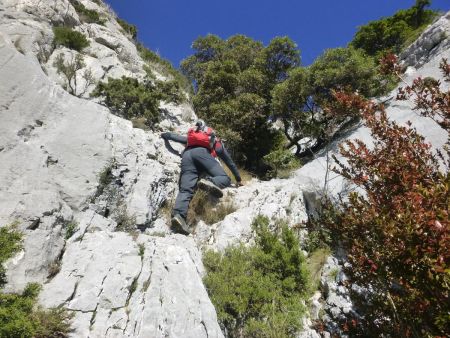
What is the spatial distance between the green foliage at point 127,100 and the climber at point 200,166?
1.34 metres

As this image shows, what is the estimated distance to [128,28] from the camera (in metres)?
21.7

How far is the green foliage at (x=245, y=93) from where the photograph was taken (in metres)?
13.8

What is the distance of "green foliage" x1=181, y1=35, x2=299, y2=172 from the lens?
13836mm

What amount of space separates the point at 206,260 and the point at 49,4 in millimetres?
13283

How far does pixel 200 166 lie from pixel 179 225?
1970mm

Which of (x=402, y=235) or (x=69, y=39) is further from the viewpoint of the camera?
(x=69, y=39)

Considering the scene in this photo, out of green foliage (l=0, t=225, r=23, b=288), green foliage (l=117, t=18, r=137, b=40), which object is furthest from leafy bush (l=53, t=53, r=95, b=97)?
green foliage (l=117, t=18, r=137, b=40)

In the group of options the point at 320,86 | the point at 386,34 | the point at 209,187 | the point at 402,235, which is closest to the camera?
the point at 402,235

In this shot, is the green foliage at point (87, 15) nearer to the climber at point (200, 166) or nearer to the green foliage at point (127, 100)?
the green foliage at point (127, 100)

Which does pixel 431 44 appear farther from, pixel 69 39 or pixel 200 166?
pixel 69 39

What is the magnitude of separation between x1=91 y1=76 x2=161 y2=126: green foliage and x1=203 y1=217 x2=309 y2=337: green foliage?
559 cm

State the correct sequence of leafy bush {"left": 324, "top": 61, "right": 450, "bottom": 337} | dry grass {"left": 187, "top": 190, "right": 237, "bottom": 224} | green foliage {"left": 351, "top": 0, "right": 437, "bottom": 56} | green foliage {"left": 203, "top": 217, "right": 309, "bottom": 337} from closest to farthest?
leafy bush {"left": 324, "top": 61, "right": 450, "bottom": 337}, green foliage {"left": 203, "top": 217, "right": 309, "bottom": 337}, dry grass {"left": 187, "top": 190, "right": 237, "bottom": 224}, green foliage {"left": 351, "top": 0, "right": 437, "bottom": 56}

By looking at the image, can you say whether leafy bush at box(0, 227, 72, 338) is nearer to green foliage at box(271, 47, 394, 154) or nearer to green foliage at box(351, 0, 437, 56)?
green foliage at box(271, 47, 394, 154)

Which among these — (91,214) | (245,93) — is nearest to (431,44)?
(245,93)
